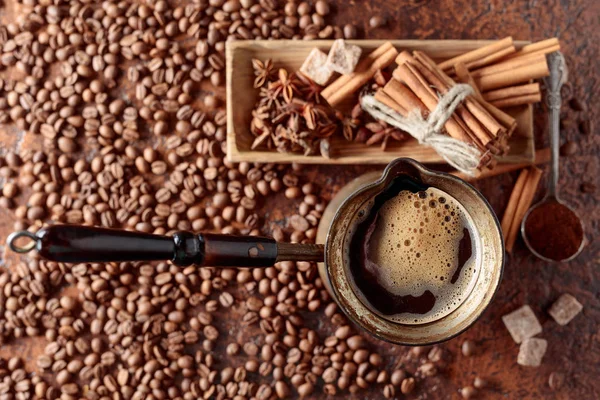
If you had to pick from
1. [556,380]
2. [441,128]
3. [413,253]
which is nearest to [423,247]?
[413,253]

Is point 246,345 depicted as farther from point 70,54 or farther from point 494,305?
point 70,54

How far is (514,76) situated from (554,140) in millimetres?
193

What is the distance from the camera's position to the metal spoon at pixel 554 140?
53.4 inches

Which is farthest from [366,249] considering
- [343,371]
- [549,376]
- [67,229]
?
[549,376]

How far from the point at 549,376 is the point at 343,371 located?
0.49m

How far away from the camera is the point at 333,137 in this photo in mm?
1352

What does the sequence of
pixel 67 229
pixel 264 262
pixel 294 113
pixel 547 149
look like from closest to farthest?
pixel 67 229 → pixel 264 262 → pixel 294 113 → pixel 547 149

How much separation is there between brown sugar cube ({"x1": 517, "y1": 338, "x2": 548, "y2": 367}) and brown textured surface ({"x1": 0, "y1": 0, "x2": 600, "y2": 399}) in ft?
0.07

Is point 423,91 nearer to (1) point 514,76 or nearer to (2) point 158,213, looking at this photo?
(1) point 514,76

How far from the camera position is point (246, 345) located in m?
1.42

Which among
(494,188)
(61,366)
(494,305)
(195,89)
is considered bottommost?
(61,366)

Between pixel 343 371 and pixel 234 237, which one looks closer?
pixel 234 237

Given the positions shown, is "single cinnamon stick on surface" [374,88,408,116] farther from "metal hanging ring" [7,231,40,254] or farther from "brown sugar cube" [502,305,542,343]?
"metal hanging ring" [7,231,40,254]

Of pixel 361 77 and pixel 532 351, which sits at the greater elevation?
pixel 361 77
